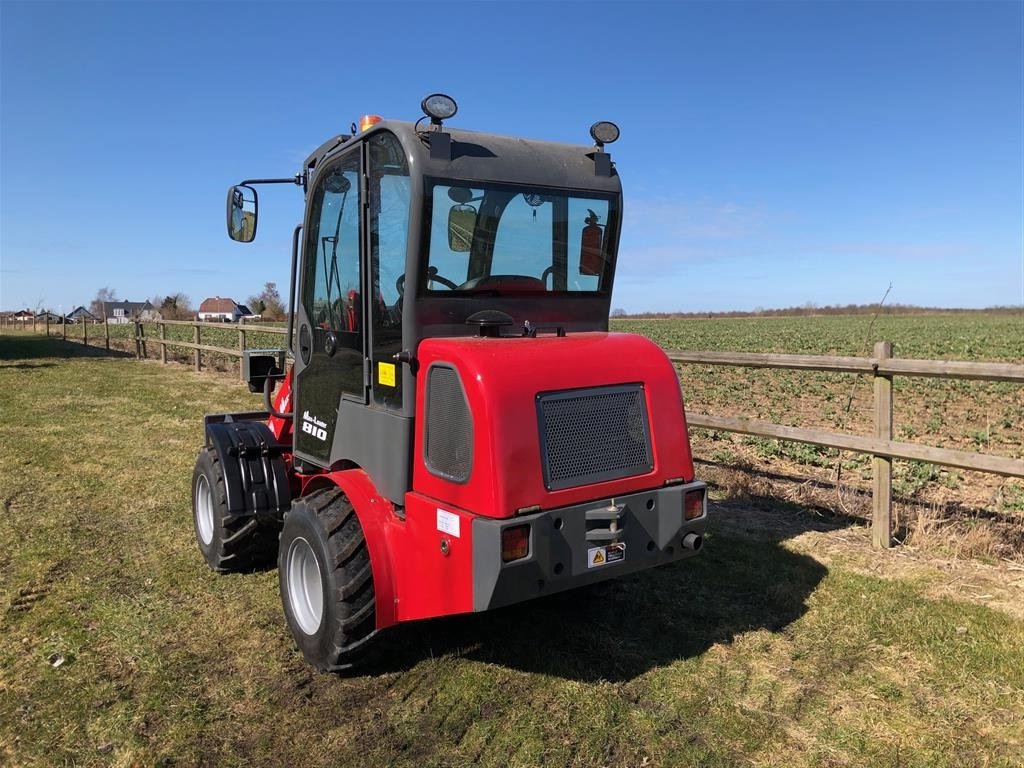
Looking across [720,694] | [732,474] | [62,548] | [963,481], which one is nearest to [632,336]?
[720,694]

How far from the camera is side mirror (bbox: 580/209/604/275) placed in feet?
12.3

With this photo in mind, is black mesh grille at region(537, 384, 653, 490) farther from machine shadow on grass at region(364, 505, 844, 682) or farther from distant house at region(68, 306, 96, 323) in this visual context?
distant house at region(68, 306, 96, 323)

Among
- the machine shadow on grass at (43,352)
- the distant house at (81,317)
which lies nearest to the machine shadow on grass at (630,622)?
the machine shadow on grass at (43,352)

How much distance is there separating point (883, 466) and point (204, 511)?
476 centimetres

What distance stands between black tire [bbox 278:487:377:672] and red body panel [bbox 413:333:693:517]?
47 cm

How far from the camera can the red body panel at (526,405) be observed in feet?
9.21

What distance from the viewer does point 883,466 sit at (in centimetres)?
504

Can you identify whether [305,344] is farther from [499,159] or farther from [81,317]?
[81,317]

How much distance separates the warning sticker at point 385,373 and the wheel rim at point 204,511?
6.81 feet

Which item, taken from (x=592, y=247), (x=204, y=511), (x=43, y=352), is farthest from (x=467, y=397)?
(x=43, y=352)

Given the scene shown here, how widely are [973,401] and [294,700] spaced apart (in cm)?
1369

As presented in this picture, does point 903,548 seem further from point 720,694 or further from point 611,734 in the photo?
point 611,734

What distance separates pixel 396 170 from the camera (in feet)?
10.6

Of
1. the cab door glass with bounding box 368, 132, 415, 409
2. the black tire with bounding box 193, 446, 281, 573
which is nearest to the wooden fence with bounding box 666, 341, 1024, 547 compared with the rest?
the cab door glass with bounding box 368, 132, 415, 409
